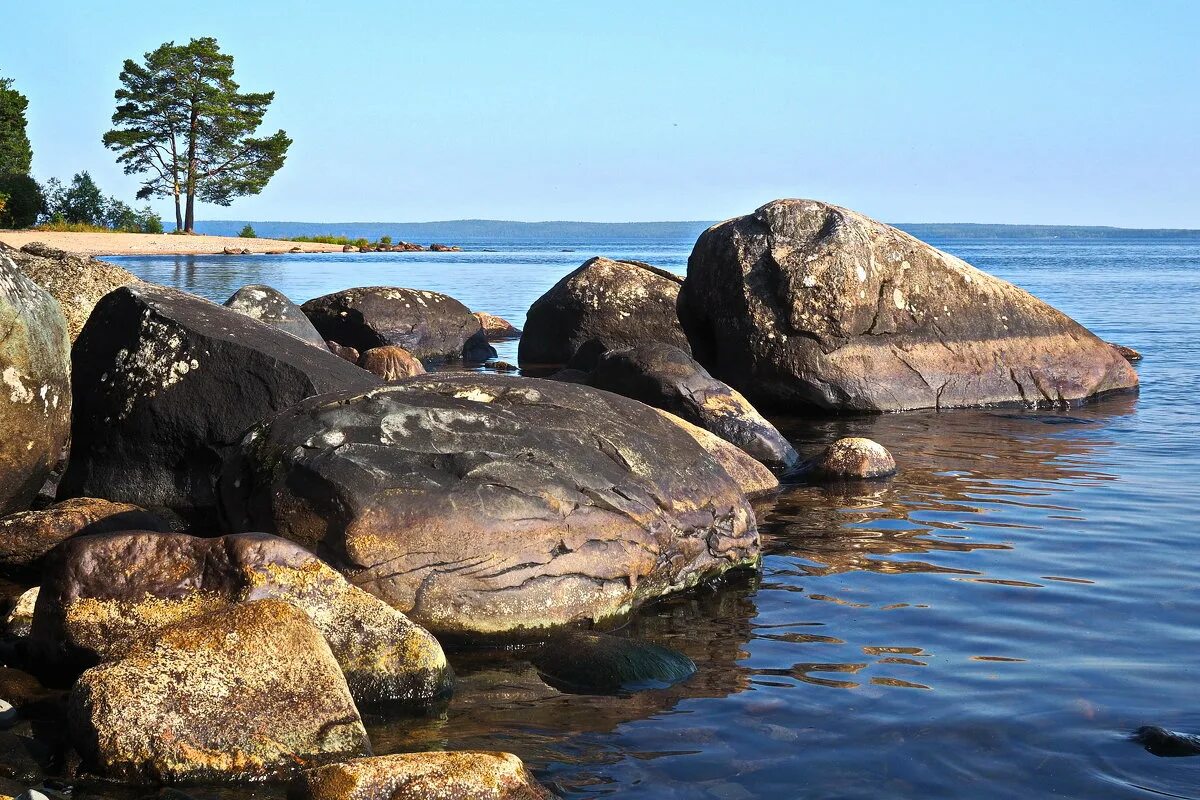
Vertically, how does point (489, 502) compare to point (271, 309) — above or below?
below

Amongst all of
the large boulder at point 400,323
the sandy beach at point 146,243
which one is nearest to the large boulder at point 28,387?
the large boulder at point 400,323

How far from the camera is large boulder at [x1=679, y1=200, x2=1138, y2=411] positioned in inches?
537

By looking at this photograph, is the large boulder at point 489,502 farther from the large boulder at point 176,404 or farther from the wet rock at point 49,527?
the large boulder at point 176,404

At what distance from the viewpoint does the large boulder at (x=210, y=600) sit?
5160 mm

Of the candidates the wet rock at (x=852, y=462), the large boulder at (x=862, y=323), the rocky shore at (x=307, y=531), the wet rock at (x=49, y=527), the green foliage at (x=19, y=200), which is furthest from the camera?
the green foliage at (x=19, y=200)

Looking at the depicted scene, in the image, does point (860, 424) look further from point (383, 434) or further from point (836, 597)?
point (383, 434)

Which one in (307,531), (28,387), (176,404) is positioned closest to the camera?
(307,531)

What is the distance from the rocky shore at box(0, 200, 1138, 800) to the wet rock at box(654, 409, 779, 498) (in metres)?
0.03

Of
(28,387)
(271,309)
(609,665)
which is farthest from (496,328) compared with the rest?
(609,665)

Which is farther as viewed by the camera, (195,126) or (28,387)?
(195,126)

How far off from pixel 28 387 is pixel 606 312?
11.1m

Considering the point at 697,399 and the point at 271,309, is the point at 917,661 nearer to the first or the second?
the point at 697,399

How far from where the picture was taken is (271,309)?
1409 centimetres

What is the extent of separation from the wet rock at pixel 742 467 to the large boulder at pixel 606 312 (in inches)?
297
